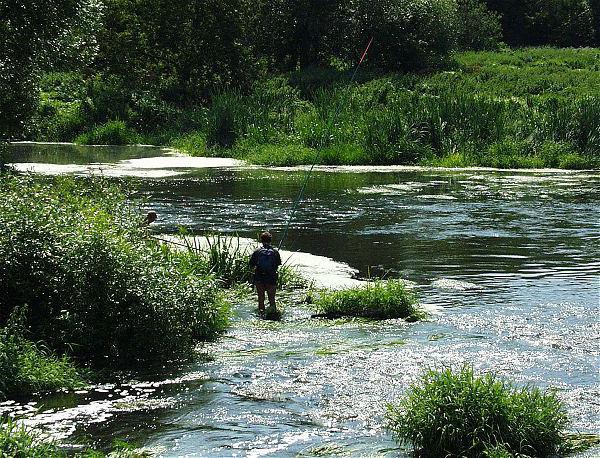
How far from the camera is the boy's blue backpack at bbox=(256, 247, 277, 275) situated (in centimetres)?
1511

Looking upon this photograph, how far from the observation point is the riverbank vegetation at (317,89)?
3809 cm

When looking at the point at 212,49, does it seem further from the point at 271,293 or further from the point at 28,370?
the point at 28,370

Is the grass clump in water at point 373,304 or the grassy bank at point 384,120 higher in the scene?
the grassy bank at point 384,120

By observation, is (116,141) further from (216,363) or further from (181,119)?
(216,363)

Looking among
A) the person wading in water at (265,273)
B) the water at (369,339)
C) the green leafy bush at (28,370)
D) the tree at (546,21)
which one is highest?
the tree at (546,21)

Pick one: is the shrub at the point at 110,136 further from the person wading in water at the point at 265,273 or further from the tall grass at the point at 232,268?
the person wading in water at the point at 265,273

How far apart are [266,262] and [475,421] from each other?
6.20 metres

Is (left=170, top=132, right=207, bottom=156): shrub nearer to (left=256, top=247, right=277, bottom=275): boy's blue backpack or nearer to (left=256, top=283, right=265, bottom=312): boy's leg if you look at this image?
(left=256, top=247, right=277, bottom=275): boy's blue backpack

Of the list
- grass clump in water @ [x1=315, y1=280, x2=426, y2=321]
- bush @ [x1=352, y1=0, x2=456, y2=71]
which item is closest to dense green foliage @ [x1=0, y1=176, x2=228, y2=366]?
grass clump in water @ [x1=315, y1=280, x2=426, y2=321]

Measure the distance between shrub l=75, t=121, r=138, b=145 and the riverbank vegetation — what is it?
0.07 meters

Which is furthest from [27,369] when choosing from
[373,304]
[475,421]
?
[373,304]

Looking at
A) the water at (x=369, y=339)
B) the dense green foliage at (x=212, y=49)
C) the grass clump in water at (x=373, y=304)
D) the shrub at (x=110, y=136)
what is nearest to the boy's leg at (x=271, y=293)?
the water at (x=369, y=339)

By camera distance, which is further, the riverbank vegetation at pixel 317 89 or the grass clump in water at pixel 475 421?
the riverbank vegetation at pixel 317 89

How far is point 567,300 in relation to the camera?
16.0 m
